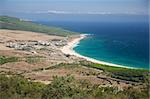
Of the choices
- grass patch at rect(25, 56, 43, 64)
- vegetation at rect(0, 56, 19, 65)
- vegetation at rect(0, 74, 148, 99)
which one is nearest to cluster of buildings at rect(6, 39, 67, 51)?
grass patch at rect(25, 56, 43, 64)

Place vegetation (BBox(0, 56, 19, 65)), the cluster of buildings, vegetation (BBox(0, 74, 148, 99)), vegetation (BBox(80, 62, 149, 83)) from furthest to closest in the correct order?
the cluster of buildings → vegetation (BBox(0, 56, 19, 65)) → vegetation (BBox(80, 62, 149, 83)) → vegetation (BBox(0, 74, 148, 99))

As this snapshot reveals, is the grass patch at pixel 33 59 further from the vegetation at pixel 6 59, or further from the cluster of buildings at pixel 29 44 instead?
the cluster of buildings at pixel 29 44

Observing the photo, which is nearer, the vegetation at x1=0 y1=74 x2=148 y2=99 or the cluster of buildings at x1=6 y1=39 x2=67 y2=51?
the vegetation at x1=0 y1=74 x2=148 y2=99

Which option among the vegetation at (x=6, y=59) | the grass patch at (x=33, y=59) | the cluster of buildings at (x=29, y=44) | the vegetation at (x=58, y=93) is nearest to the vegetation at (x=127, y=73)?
the grass patch at (x=33, y=59)

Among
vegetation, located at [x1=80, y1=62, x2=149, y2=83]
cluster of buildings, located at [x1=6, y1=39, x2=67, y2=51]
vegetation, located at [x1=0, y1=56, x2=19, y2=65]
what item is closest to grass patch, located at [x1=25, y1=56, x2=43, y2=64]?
vegetation, located at [x1=0, y1=56, x2=19, y2=65]

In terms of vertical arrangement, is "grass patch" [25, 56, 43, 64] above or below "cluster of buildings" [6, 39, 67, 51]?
below

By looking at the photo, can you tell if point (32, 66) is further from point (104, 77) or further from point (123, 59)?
point (123, 59)

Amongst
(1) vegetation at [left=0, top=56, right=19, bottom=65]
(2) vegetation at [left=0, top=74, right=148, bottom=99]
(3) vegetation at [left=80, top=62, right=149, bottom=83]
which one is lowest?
(3) vegetation at [left=80, top=62, right=149, bottom=83]

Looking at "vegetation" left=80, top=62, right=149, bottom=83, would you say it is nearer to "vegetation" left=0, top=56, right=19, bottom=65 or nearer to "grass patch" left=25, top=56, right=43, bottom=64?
"grass patch" left=25, top=56, right=43, bottom=64

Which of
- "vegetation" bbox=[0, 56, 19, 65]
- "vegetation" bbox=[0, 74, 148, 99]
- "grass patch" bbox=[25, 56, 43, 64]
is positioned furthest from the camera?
"grass patch" bbox=[25, 56, 43, 64]

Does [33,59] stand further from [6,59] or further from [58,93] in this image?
[58,93]

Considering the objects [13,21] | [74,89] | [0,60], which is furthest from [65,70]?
[13,21]
